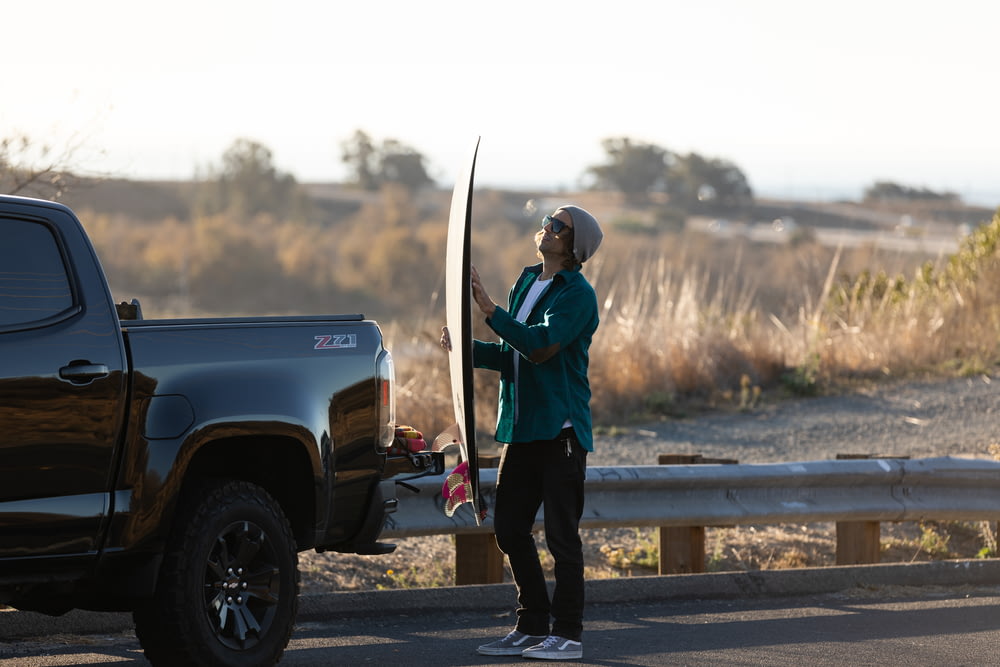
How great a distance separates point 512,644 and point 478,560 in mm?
1712

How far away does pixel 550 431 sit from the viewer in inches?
253

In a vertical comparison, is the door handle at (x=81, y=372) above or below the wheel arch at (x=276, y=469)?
above

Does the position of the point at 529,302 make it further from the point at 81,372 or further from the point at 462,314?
the point at 81,372

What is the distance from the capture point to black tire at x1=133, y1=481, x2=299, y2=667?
5688 millimetres

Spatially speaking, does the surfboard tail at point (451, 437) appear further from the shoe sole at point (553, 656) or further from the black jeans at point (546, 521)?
the shoe sole at point (553, 656)

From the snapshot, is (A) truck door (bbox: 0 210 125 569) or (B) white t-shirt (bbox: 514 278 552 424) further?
(B) white t-shirt (bbox: 514 278 552 424)

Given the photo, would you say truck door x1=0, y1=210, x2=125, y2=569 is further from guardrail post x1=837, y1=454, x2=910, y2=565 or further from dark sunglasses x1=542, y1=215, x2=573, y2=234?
guardrail post x1=837, y1=454, x2=910, y2=565

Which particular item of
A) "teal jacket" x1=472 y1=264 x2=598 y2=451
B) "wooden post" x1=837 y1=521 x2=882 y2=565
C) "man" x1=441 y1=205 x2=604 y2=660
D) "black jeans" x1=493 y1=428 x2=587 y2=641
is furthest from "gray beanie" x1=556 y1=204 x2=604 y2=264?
"wooden post" x1=837 y1=521 x2=882 y2=565

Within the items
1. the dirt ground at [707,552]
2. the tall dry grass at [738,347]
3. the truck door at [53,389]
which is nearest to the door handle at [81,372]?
the truck door at [53,389]

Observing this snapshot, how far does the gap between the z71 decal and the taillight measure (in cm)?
15

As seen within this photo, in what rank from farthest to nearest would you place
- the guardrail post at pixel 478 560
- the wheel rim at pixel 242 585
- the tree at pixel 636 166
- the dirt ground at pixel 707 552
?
the tree at pixel 636 166 → the dirt ground at pixel 707 552 → the guardrail post at pixel 478 560 → the wheel rim at pixel 242 585

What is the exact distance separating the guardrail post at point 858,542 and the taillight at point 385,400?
385 centimetres

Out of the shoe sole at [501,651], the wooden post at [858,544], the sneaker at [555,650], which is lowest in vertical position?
the wooden post at [858,544]

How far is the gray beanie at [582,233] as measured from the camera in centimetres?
646
